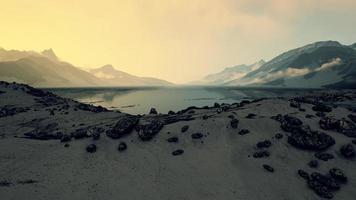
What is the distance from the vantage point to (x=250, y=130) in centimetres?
5000

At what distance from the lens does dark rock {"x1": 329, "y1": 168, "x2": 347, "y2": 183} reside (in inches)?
1570

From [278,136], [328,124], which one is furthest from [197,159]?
[328,124]

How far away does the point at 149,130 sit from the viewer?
2005 inches

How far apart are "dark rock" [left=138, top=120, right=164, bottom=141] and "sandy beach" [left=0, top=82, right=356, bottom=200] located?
16cm

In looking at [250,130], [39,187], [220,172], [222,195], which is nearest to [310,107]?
[250,130]

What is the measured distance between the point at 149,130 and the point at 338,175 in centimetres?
2690

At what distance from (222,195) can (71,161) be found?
853 inches

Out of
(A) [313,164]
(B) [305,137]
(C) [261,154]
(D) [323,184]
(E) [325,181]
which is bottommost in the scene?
(D) [323,184]

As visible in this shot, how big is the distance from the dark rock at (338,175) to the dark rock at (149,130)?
82.9 feet

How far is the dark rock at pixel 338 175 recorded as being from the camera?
39.9m

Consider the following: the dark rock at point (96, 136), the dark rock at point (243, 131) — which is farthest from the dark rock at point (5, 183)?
the dark rock at point (243, 131)

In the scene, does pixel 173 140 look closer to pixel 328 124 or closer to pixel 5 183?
pixel 5 183

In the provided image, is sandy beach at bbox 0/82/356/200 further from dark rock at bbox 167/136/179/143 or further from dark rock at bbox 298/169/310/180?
dark rock at bbox 167/136/179/143

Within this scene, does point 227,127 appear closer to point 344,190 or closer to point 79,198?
point 344,190
